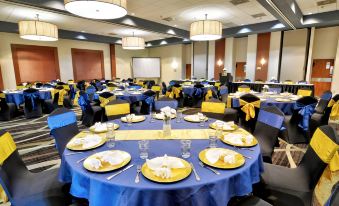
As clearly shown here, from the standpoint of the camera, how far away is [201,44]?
509 inches

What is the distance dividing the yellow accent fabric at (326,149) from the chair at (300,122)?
200 cm

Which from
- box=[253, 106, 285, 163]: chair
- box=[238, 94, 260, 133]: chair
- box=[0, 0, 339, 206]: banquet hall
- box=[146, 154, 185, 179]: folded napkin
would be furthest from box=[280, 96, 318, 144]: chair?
box=[146, 154, 185, 179]: folded napkin

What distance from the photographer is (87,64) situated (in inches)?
486

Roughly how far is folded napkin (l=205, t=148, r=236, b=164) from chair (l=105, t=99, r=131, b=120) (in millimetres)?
1904

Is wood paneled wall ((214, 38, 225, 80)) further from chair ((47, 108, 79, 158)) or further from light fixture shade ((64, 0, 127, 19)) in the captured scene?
chair ((47, 108, 79, 158))

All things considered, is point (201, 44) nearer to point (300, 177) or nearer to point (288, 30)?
point (288, 30)

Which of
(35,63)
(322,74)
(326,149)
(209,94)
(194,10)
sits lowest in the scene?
(209,94)

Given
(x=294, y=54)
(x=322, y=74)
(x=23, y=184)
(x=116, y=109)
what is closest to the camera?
(x=23, y=184)

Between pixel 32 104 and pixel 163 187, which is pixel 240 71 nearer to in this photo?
pixel 32 104

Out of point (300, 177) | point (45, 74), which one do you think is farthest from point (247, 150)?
point (45, 74)

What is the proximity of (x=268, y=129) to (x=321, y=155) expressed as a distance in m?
0.91

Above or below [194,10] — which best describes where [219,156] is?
below

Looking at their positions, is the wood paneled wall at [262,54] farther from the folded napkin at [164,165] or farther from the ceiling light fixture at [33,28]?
the folded napkin at [164,165]

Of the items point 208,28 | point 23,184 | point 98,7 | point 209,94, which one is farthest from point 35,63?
point 23,184
